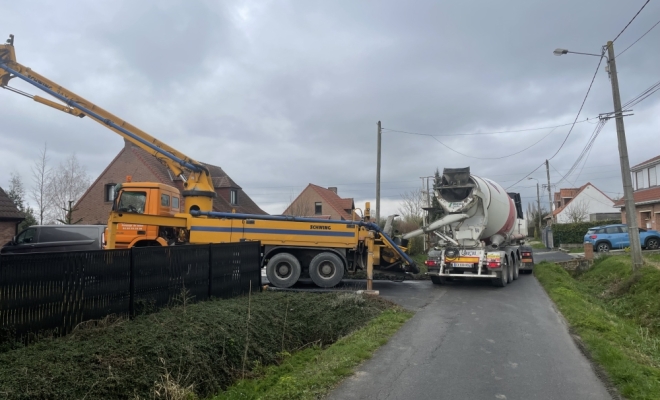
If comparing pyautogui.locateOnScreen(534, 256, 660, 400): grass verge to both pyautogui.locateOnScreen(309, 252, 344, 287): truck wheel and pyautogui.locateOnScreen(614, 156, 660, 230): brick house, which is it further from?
pyautogui.locateOnScreen(614, 156, 660, 230): brick house

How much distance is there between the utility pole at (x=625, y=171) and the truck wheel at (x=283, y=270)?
10.7 meters

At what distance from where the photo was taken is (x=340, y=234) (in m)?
14.4

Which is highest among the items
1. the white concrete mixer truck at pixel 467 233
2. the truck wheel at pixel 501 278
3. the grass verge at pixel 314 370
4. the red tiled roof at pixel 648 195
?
the red tiled roof at pixel 648 195

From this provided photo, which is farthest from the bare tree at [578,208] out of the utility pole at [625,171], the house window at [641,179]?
the utility pole at [625,171]

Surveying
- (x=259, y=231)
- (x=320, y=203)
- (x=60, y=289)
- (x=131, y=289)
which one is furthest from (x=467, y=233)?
(x=320, y=203)

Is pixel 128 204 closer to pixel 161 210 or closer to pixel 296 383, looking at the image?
pixel 161 210

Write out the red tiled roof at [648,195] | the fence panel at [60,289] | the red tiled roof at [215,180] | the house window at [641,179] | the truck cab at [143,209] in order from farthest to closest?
1. the house window at [641,179]
2. the red tiled roof at [215,180]
3. the red tiled roof at [648,195]
4. the truck cab at [143,209]
5. the fence panel at [60,289]

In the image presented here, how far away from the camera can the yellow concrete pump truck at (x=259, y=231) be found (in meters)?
13.9

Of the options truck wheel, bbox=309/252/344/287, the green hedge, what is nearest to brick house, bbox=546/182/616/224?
the green hedge

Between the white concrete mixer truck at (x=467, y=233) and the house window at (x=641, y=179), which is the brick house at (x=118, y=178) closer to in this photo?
the white concrete mixer truck at (x=467, y=233)

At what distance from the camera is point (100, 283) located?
24.0ft

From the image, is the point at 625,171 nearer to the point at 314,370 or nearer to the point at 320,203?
the point at 314,370

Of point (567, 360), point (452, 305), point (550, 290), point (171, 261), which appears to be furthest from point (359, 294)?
point (550, 290)

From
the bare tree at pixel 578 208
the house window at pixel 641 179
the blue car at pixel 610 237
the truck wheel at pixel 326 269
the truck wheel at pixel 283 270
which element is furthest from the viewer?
the bare tree at pixel 578 208
